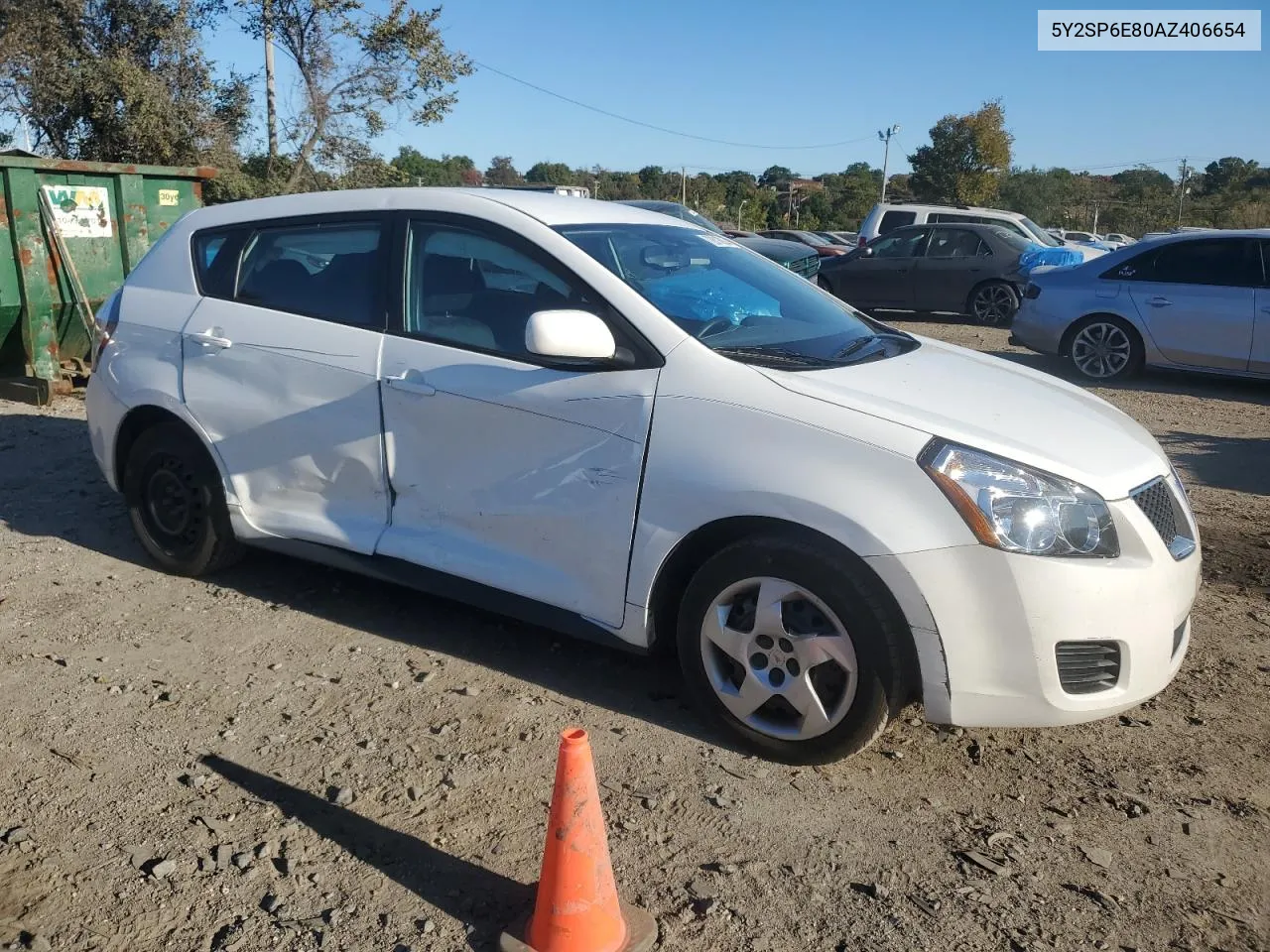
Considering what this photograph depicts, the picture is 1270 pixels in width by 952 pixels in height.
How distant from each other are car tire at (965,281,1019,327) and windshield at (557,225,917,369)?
1202cm

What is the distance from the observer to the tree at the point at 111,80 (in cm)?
2031

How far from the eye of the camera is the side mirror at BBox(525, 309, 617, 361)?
353 cm

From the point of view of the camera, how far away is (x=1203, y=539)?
5734 mm

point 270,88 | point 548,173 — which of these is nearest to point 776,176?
point 548,173

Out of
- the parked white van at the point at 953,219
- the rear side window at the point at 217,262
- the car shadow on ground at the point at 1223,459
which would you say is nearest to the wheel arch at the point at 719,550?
the rear side window at the point at 217,262

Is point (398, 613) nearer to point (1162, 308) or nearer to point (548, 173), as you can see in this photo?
point (1162, 308)

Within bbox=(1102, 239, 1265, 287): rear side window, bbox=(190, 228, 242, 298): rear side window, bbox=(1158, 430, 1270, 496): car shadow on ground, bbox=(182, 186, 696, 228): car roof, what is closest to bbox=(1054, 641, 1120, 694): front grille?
bbox=(182, 186, 696, 228): car roof

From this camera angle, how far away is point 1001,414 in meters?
3.47

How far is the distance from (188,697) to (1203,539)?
4.89 m

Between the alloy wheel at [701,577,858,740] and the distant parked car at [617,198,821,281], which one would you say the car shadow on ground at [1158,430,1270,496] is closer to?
the alloy wheel at [701,577,858,740]

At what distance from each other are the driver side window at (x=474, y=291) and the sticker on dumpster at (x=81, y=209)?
5.89m

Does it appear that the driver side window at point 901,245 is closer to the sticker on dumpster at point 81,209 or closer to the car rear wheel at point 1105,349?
the car rear wheel at point 1105,349

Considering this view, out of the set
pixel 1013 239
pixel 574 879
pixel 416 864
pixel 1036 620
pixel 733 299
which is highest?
pixel 1013 239

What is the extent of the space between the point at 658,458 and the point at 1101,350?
8467 millimetres
